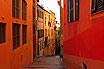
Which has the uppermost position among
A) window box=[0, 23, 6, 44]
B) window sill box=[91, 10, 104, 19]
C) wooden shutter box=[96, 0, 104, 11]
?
wooden shutter box=[96, 0, 104, 11]

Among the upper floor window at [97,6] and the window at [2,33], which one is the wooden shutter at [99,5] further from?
the window at [2,33]

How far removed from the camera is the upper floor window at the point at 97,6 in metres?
4.82

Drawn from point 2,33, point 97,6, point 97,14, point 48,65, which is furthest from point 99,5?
point 48,65

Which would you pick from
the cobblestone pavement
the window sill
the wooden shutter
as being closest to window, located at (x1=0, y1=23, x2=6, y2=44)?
the window sill

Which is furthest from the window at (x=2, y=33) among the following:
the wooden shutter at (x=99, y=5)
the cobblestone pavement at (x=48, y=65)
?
the cobblestone pavement at (x=48, y=65)

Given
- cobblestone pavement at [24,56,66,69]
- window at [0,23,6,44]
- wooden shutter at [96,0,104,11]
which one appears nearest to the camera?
wooden shutter at [96,0,104,11]

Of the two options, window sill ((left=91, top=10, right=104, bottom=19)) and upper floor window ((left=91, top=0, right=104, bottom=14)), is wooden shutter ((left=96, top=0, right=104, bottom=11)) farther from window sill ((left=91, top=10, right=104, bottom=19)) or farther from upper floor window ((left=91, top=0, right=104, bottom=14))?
window sill ((left=91, top=10, right=104, bottom=19))

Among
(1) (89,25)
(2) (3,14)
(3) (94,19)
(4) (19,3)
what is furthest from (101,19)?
(4) (19,3)

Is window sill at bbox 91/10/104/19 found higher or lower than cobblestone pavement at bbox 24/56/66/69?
higher

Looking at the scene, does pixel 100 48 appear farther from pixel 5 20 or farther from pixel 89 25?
pixel 5 20

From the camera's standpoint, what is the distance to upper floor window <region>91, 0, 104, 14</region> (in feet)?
15.8

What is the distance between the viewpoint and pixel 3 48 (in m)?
6.59

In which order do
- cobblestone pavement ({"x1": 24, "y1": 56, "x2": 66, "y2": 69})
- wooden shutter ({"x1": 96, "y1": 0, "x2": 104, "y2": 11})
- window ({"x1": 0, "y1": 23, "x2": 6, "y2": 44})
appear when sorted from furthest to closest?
cobblestone pavement ({"x1": 24, "y1": 56, "x2": 66, "y2": 69}) → window ({"x1": 0, "y1": 23, "x2": 6, "y2": 44}) → wooden shutter ({"x1": 96, "y1": 0, "x2": 104, "y2": 11})

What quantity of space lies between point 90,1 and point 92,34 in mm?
1382
